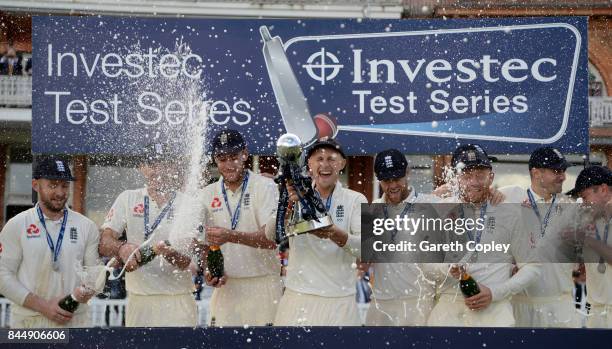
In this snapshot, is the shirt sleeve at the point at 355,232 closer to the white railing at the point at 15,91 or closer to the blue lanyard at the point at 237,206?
the blue lanyard at the point at 237,206

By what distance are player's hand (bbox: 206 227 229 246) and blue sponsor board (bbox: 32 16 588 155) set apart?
0.91 metres

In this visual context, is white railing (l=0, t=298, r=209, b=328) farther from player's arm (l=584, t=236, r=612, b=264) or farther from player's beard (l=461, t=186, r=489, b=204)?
player's arm (l=584, t=236, r=612, b=264)

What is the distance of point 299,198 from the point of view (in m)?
4.68

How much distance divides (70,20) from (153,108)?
848 millimetres

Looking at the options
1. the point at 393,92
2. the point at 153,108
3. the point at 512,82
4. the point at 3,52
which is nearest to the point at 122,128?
the point at 153,108

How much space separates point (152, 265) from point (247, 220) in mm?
695

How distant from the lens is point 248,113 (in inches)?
246

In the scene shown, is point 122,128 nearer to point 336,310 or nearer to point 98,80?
point 98,80

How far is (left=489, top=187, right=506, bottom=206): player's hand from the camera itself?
5383 mm

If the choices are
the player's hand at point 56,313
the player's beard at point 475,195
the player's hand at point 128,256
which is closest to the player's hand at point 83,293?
the player's hand at point 56,313

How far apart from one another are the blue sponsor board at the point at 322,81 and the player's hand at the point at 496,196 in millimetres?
788

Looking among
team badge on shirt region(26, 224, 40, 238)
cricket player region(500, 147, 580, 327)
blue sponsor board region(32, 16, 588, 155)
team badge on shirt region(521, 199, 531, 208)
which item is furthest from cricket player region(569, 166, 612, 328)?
team badge on shirt region(26, 224, 40, 238)

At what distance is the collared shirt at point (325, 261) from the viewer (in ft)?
17.3

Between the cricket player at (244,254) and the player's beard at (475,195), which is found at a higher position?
the player's beard at (475,195)
